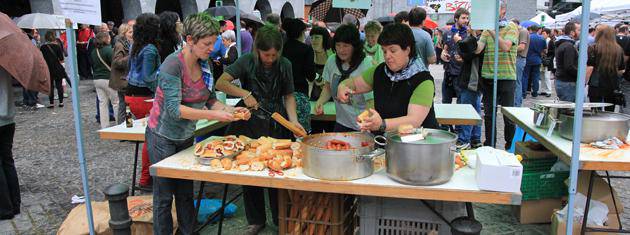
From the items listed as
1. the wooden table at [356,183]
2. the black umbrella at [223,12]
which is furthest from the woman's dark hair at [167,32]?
the black umbrella at [223,12]

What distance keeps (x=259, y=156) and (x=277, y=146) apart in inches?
5.7

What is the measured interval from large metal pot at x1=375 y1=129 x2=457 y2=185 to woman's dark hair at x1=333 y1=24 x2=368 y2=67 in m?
1.34

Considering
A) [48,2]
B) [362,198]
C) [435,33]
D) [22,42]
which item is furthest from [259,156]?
[435,33]

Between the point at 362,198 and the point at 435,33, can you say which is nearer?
the point at 362,198

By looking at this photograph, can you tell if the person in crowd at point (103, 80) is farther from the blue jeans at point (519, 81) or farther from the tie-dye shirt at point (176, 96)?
the blue jeans at point (519, 81)

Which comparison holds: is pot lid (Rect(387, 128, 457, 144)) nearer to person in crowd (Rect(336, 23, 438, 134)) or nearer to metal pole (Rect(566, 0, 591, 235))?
person in crowd (Rect(336, 23, 438, 134))

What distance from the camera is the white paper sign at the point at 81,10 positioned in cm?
245

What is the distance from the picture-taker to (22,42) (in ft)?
11.5

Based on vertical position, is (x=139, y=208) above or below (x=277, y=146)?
below

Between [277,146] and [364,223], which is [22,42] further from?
[364,223]

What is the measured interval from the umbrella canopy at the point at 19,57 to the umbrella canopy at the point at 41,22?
7.10 meters

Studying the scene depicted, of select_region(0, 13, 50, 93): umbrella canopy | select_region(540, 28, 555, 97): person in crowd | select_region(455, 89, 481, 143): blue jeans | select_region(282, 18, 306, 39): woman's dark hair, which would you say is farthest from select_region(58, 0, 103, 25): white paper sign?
select_region(540, 28, 555, 97): person in crowd

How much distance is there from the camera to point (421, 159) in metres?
2.03

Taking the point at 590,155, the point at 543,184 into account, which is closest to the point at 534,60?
the point at 543,184
